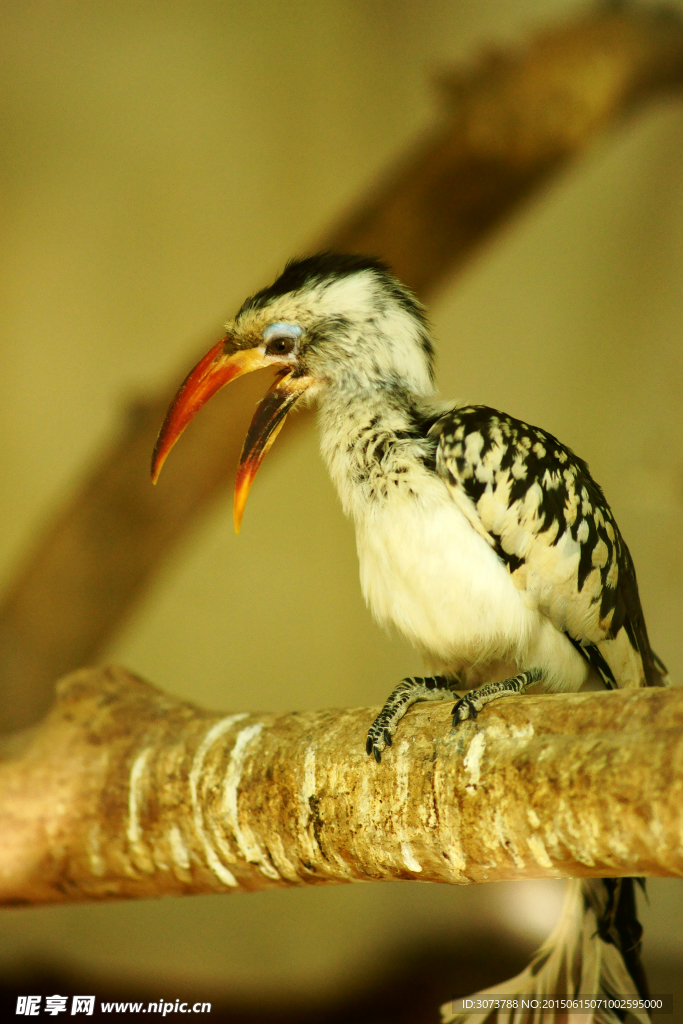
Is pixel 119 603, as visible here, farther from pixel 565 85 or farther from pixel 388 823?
pixel 565 85

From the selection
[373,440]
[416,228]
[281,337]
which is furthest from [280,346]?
[416,228]

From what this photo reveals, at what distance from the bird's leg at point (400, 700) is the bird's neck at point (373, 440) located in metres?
0.26

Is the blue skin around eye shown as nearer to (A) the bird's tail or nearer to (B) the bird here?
(B) the bird

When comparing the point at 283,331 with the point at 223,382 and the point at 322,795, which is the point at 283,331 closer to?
the point at 223,382

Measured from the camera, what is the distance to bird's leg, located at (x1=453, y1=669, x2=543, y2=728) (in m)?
1.04

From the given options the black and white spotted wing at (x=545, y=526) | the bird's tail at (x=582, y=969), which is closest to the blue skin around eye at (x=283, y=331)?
the black and white spotted wing at (x=545, y=526)

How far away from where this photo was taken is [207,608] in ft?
8.30

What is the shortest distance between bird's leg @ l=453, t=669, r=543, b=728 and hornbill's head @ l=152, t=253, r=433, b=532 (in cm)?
43

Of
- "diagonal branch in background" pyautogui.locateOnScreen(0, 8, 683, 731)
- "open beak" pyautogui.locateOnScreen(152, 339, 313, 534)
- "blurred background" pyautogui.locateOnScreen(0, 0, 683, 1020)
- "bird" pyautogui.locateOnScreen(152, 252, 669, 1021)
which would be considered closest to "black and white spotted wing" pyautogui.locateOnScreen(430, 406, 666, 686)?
"bird" pyautogui.locateOnScreen(152, 252, 669, 1021)

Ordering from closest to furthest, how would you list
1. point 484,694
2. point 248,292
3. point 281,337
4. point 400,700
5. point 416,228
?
point 484,694, point 400,700, point 281,337, point 416,228, point 248,292

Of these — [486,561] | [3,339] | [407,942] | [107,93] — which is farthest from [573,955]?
[107,93]

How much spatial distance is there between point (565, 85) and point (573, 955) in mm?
1909

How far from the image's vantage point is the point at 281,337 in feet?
4.19

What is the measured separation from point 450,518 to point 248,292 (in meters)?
1.66
